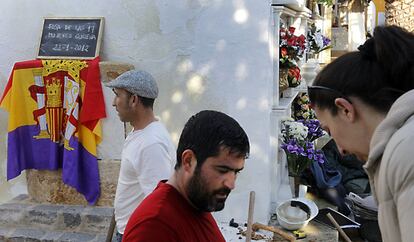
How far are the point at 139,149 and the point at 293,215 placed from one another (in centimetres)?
230

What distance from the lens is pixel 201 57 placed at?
4414mm

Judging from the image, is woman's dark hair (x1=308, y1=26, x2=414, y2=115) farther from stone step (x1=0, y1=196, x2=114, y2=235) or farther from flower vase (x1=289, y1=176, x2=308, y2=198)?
flower vase (x1=289, y1=176, x2=308, y2=198)

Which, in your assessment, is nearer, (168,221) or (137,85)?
(168,221)

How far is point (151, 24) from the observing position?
14.8ft

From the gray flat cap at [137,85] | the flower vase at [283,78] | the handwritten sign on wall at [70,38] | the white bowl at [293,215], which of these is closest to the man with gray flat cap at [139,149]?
the gray flat cap at [137,85]

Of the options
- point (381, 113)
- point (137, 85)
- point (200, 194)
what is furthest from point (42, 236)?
point (381, 113)

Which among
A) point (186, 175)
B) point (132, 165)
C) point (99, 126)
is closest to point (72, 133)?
point (99, 126)

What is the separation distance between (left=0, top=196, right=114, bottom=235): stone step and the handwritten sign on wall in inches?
58.6

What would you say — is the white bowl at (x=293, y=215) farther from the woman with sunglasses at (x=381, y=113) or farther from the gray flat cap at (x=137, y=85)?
the woman with sunglasses at (x=381, y=113)

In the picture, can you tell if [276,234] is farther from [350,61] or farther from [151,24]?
[350,61]

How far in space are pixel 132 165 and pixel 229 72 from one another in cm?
196

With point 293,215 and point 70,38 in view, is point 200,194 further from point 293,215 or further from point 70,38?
point 70,38

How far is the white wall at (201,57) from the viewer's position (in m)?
4.30

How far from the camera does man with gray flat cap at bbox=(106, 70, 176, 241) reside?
2.60 m
